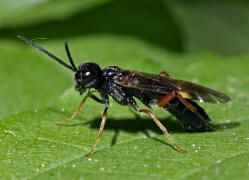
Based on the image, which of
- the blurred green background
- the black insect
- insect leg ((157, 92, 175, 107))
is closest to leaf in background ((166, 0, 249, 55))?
the blurred green background

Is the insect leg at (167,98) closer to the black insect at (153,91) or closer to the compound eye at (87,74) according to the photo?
the black insect at (153,91)

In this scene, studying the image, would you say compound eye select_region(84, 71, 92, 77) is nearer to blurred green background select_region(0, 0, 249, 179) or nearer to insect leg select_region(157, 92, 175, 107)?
blurred green background select_region(0, 0, 249, 179)

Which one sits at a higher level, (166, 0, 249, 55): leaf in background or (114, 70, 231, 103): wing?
(166, 0, 249, 55): leaf in background

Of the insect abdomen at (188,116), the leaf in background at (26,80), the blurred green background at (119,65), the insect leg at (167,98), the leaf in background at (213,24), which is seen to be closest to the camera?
the blurred green background at (119,65)

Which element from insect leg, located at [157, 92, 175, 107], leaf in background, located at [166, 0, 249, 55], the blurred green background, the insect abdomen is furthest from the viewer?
leaf in background, located at [166, 0, 249, 55]

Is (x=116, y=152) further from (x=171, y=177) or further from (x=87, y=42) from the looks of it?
(x=87, y=42)

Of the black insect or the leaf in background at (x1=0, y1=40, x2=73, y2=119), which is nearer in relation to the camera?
the black insect

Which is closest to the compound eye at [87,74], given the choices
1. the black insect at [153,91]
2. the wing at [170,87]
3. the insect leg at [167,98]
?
the black insect at [153,91]
